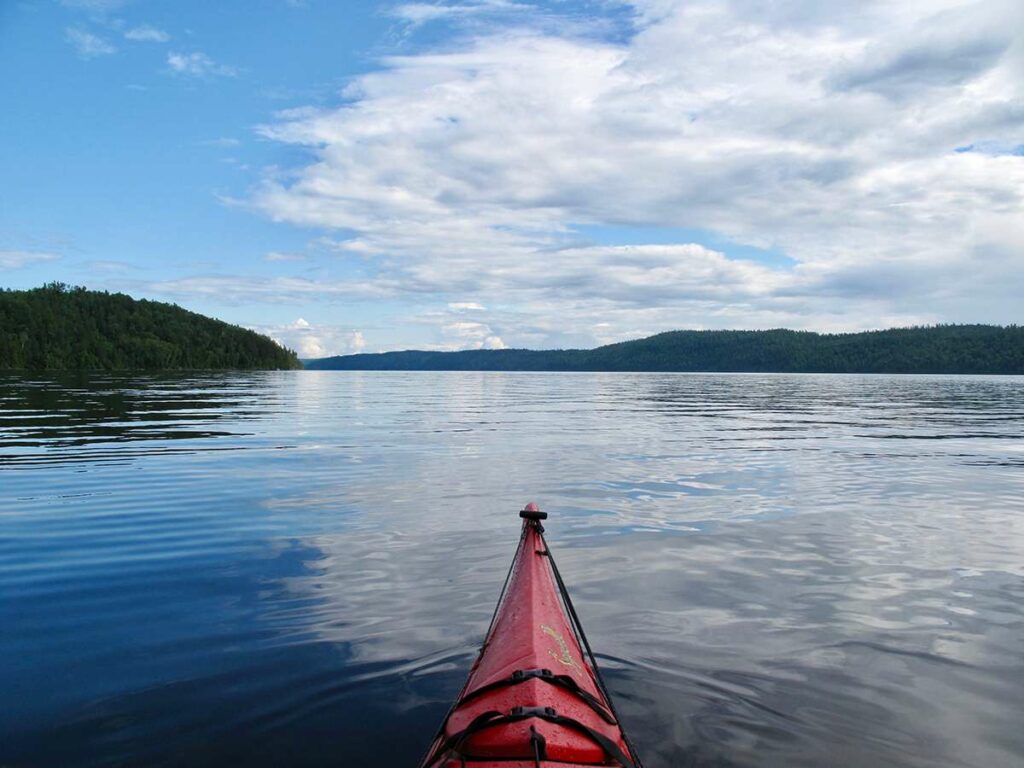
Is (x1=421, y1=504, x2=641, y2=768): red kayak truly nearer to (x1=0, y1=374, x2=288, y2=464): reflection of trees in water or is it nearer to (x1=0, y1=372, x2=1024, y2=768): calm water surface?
(x1=0, y1=372, x2=1024, y2=768): calm water surface

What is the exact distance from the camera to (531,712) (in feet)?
15.7

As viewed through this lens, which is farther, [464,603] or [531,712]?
[464,603]

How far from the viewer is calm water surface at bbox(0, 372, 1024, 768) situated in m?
6.95

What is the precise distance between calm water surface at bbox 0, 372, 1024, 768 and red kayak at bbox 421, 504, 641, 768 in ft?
5.02

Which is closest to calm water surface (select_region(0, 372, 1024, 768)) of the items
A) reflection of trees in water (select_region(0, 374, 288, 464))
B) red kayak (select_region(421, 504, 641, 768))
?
red kayak (select_region(421, 504, 641, 768))

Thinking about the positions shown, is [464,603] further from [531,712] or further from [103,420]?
[103,420]

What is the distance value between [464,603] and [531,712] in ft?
19.7

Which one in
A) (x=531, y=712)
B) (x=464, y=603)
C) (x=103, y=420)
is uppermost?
(x=103, y=420)

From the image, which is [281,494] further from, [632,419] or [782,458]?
[632,419]

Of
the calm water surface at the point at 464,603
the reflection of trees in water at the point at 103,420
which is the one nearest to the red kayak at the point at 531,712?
the calm water surface at the point at 464,603

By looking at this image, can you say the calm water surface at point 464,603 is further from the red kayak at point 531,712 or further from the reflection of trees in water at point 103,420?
the reflection of trees in water at point 103,420

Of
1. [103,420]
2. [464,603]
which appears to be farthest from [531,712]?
[103,420]

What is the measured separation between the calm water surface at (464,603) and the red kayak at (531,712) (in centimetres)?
153

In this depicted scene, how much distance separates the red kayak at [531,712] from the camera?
14.9 ft
